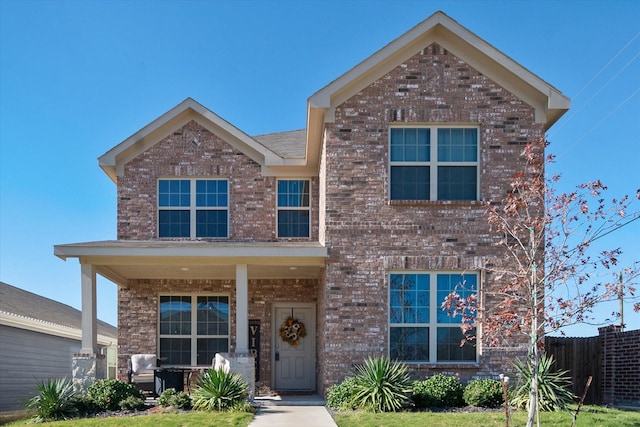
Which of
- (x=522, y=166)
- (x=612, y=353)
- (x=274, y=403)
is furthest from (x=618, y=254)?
(x=274, y=403)

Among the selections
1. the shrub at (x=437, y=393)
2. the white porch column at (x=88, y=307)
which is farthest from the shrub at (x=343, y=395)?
the white porch column at (x=88, y=307)

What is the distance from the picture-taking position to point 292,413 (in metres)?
12.0

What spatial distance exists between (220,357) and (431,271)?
480 centimetres

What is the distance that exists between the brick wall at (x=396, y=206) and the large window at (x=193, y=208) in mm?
4085

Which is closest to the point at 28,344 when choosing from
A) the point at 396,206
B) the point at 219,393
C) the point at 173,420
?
the point at 219,393

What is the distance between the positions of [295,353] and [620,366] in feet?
25.7

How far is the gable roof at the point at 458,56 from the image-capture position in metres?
13.3

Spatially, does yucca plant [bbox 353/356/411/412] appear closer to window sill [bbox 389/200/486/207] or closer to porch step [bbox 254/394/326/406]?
porch step [bbox 254/394/326/406]

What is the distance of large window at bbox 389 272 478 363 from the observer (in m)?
13.3

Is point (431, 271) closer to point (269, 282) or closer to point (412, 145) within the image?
point (412, 145)

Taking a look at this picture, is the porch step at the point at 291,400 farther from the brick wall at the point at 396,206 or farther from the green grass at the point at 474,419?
the green grass at the point at 474,419

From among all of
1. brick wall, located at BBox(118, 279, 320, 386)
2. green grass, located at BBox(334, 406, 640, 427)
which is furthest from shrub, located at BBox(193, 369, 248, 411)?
brick wall, located at BBox(118, 279, 320, 386)

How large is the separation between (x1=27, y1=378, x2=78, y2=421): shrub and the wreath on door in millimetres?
5787

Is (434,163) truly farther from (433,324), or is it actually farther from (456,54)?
(433,324)
